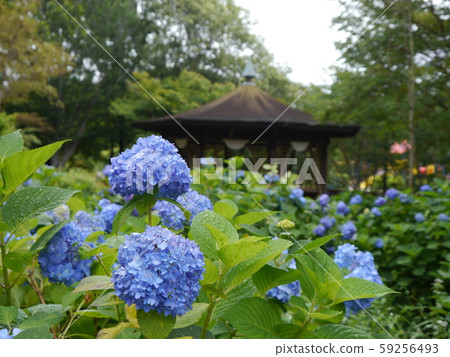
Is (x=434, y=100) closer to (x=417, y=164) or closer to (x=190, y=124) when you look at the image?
(x=417, y=164)

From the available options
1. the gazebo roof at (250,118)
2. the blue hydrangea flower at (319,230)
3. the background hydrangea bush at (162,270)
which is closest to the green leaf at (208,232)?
the background hydrangea bush at (162,270)

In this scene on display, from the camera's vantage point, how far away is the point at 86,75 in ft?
29.9

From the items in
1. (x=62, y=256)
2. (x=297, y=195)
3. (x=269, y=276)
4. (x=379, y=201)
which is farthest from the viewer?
(x=379, y=201)

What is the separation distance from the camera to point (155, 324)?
0.44 meters

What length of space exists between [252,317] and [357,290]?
133 mm

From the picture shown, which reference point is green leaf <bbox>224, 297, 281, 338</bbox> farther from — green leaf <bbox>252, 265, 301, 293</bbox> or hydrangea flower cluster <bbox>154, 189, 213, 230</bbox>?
→ hydrangea flower cluster <bbox>154, 189, 213, 230</bbox>

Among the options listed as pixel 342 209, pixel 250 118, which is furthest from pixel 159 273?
pixel 250 118

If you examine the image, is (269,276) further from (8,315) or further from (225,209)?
(8,315)

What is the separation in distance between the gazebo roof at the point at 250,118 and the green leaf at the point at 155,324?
4.42 m

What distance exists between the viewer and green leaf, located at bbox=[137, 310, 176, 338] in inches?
17.3

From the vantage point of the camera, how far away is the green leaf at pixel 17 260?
0.60 m

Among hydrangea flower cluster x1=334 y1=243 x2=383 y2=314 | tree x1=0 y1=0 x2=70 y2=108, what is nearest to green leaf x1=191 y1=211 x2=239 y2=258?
hydrangea flower cluster x1=334 y1=243 x2=383 y2=314

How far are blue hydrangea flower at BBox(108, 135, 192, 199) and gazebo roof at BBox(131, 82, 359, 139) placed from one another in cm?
425
